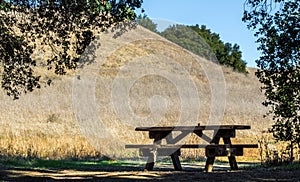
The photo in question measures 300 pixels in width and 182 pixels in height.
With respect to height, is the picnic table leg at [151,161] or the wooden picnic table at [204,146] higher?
the wooden picnic table at [204,146]

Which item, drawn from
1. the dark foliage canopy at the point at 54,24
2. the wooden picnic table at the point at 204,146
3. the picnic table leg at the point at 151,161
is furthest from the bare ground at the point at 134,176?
the dark foliage canopy at the point at 54,24

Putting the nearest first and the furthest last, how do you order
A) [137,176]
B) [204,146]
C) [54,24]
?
[137,176] < [54,24] < [204,146]

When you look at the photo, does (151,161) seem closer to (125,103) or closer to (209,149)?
(209,149)

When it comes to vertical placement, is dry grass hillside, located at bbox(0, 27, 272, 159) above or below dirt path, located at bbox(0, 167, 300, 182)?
above

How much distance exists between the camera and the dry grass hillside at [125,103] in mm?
20875

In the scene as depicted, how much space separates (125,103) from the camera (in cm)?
4231

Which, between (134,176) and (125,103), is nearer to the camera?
(134,176)

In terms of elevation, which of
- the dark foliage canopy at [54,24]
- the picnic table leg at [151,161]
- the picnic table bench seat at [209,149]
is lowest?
the picnic table leg at [151,161]

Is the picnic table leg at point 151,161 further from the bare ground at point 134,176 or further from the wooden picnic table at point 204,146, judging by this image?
the bare ground at point 134,176

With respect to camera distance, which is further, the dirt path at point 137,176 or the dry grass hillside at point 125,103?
the dry grass hillside at point 125,103

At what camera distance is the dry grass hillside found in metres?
20.9

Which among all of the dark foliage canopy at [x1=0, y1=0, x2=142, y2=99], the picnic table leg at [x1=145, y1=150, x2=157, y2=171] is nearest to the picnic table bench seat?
the picnic table leg at [x1=145, y1=150, x2=157, y2=171]

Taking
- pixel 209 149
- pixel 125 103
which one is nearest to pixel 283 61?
pixel 209 149

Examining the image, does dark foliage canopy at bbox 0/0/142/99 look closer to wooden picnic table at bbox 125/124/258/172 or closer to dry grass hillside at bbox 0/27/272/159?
dry grass hillside at bbox 0/27/272/159
